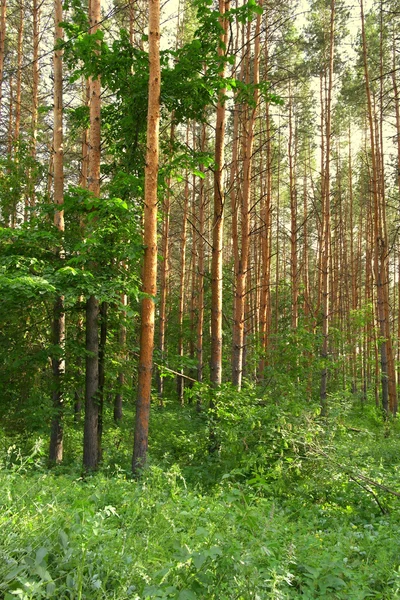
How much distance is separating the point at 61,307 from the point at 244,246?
151 inches

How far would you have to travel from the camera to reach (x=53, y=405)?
773 cm

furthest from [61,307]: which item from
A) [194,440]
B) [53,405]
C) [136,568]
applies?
[136,568]

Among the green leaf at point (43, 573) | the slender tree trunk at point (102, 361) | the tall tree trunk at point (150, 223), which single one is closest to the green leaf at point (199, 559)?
the green leaf at point (43, 573)

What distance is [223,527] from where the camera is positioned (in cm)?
331

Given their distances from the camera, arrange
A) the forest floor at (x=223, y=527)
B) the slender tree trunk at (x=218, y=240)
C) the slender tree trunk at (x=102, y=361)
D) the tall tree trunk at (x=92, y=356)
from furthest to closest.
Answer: the slender tree trunk at (x=218, y=240)
the slender tree trunk at (x=102, y=361)
the tall tree trunk at (x=92, y=356)
the forest floor at (x=223, y=527)

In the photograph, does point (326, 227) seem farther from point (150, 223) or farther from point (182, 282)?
point (150, 223)

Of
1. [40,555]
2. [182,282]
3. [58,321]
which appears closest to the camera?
[40,555]

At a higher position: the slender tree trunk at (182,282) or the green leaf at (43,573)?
the slender tree trunk at (182,282)

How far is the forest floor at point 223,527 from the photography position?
235 centimetres

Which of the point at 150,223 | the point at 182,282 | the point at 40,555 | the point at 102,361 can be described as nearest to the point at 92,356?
the point at 102,361

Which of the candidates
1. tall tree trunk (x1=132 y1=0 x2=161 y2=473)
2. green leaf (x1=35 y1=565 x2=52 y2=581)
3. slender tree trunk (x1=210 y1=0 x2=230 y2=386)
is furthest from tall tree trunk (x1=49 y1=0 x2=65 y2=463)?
green leaf (x1=35 y1=565 x2=52 y2=581)

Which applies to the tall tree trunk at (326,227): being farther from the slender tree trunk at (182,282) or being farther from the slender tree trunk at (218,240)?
the slender tree trunk at (218,240)

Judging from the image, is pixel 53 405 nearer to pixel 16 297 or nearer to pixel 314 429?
pixel 16 297

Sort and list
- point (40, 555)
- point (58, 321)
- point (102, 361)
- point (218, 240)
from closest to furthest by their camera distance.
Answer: point (40, 555) < point (102, 361) < point (58, 321) < point (218, 240)
